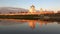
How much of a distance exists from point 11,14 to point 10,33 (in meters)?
57.7

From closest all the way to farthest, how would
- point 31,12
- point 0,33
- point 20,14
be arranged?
point 0,33
point 20,14
point 31,12

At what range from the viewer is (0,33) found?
751 inches

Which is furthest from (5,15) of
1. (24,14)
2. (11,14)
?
(24,14)

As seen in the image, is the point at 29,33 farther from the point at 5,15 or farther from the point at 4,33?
the point at 5,15

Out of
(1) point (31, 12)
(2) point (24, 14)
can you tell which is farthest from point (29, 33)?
(1) point (31, 12)

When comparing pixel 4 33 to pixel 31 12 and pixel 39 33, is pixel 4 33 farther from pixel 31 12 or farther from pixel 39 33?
pixel 31 12

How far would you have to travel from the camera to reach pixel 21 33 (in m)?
19.3

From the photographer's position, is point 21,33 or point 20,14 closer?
point 21,33

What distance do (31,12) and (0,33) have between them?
59.8m

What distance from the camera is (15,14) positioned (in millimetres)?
75125

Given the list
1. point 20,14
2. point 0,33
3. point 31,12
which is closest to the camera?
point 0,33

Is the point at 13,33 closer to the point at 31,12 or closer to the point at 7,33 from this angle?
the point at 7,33

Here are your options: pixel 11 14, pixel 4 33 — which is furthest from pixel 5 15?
pixel 4 33

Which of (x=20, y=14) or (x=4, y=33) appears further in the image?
(x=20, y=14)
